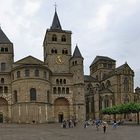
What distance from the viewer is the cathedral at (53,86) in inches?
3482

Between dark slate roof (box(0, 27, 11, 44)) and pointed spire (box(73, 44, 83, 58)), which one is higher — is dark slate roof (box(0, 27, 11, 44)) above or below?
above

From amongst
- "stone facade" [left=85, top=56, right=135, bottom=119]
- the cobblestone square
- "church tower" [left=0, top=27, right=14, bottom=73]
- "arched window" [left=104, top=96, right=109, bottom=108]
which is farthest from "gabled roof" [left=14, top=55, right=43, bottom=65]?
A: the cobblestone square

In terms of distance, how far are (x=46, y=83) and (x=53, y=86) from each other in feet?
15.9

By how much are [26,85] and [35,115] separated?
7586 millimetres

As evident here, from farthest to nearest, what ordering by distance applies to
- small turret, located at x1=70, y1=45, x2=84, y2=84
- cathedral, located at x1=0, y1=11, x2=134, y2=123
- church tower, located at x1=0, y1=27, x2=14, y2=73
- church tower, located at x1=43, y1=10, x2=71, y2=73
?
1. church tower, located at x1=43, y1=10, x2=71, y2=73
2. small turret, located at x1=70, y1=45, x2=84, y2=84
3. church tower, located at x1=0, y1=27, x2=14, y2=73
4. cathedral, located at x1=0, y1=11, x2=134, y2=123

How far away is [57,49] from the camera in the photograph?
103125 mm

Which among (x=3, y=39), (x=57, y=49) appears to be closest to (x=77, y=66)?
(x=57, y=49)

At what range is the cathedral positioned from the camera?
8844 cm

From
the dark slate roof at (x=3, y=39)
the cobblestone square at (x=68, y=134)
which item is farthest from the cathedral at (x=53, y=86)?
the cobblestone square at (x=68, y=134)

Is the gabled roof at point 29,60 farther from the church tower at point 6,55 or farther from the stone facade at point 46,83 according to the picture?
the church tower at point 6,55

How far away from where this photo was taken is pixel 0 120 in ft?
301

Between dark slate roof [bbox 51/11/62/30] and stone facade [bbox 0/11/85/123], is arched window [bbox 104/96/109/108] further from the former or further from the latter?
dark slate roof [bbox 51/11/62/30]

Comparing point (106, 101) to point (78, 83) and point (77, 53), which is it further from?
point (77, 53)

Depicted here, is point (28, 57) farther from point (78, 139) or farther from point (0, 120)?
point (78, 139)
